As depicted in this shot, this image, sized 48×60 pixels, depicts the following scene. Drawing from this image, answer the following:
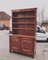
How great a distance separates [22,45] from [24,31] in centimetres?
80

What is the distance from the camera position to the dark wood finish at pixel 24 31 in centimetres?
738

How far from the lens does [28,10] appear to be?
24.9 ft

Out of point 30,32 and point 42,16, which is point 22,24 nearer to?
point 30,32

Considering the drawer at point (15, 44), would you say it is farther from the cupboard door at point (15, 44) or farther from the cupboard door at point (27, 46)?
the cupboard door at point (27, 46)

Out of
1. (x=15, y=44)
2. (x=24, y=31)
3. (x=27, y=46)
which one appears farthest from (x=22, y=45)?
(x=24, y=31)

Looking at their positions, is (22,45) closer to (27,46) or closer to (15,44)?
(27,46)

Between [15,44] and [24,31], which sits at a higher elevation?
[24,31]

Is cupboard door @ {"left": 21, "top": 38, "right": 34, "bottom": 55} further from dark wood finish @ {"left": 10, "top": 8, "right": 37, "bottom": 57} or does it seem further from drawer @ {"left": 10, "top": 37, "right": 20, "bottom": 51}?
drawer @ {"left": 10, "top": 37, "right": 20, "bottom": 51}

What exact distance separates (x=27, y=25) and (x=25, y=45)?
40.7 inches

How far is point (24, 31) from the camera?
8133 millimetres

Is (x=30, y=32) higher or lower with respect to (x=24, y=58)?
higher

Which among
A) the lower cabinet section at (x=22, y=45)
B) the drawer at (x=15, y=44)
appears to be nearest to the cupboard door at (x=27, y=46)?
the lower cabinet section at (x=22, y=45)

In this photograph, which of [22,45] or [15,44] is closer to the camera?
[22,45]

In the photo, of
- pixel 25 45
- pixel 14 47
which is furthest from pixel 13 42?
pixel 25 45
